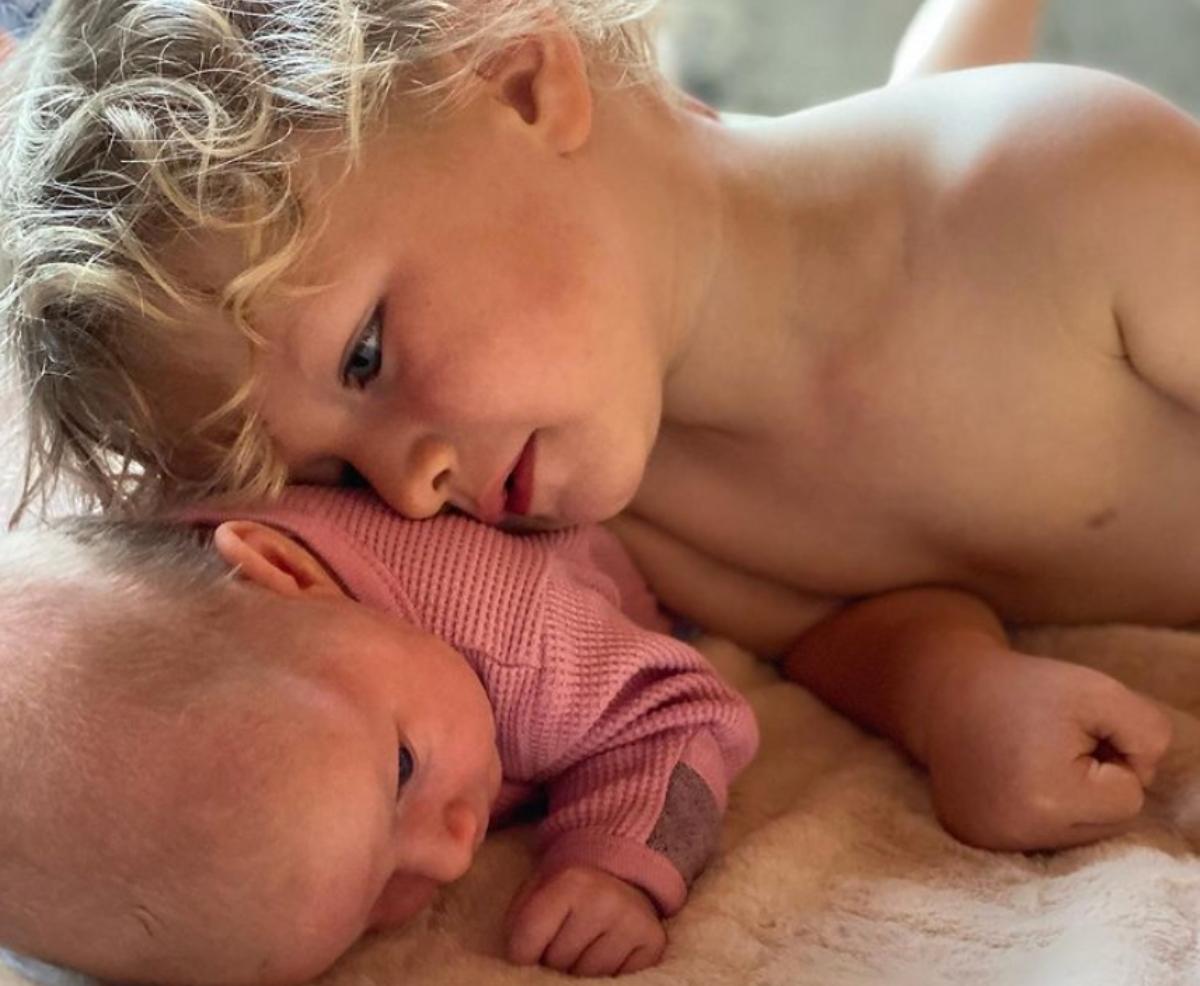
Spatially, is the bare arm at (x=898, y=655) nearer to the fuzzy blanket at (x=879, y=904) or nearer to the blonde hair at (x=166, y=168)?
the fuzzy blanket at (x=879, y=904)

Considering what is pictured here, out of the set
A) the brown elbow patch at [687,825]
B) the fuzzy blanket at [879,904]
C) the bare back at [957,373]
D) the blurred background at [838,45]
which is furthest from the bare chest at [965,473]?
the blurred background at [838,45]

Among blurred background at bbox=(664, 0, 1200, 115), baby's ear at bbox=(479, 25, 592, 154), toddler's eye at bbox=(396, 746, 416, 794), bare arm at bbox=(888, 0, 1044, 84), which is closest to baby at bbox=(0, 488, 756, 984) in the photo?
toddler's eye at bbox=(396, 746, 416, 794)

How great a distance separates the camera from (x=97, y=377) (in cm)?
78

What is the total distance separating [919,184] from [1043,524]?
0.23 metres

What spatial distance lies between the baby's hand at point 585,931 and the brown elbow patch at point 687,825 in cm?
4

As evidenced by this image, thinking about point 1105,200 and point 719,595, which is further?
point 719,595

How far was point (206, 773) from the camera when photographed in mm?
619

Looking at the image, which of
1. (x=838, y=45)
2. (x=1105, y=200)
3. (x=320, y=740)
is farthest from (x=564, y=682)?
(x=838, y=45)

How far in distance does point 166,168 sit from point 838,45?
1.01 meters

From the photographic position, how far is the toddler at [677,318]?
735 mm

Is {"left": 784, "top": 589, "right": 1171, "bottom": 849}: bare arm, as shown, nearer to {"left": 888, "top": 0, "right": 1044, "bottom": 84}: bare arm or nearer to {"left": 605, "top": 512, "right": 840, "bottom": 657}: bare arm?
{"left": 605, "top": 512, "right": 840, "bottom": 657}: bare arm

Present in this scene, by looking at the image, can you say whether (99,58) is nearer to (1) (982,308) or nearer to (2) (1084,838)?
(1) (982,308)

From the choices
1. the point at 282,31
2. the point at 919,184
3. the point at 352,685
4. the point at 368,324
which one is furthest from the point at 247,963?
the point at 919,184

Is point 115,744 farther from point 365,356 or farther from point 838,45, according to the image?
point 838,45
